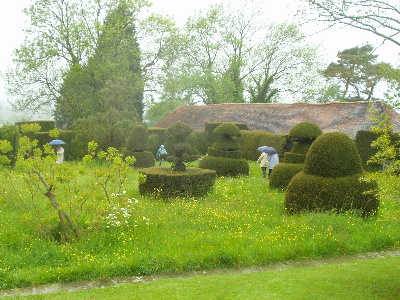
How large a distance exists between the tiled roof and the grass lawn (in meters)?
15.6

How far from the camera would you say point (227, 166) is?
15594 mm

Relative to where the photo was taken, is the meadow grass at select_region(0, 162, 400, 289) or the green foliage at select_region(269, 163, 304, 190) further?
the green foliage at select_region(269, 163, 304, 190)

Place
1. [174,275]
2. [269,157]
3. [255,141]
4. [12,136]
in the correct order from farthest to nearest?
[255,141] < [12,136] < [269,157] < [174,275]

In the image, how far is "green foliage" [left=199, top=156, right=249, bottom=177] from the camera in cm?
1561

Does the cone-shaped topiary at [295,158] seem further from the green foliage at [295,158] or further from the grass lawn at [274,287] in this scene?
the grass lawn at [274,287]

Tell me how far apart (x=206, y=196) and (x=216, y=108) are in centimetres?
2099

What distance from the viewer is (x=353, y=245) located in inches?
281

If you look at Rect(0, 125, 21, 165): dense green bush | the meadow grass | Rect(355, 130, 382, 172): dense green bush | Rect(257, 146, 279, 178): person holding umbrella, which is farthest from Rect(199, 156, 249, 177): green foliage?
Rect(0, 125, 21, 165): dense green bush

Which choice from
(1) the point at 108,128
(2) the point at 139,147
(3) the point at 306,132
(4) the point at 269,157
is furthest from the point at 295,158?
(1) the point at 108,128

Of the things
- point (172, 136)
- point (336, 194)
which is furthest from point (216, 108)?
point (336, 194)

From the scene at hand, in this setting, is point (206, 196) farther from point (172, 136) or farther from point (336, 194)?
point (336, 194)

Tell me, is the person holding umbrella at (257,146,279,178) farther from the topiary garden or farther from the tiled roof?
the tiled roof

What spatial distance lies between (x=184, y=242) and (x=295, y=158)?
23.1 feet

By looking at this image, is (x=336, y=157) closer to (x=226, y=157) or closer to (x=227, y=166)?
(x=227, y=166)
